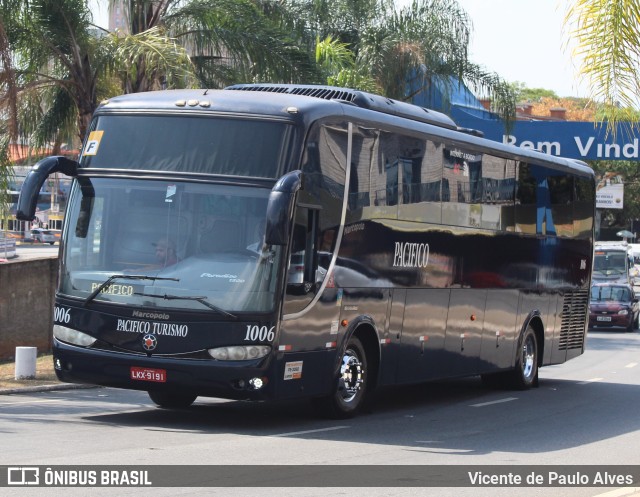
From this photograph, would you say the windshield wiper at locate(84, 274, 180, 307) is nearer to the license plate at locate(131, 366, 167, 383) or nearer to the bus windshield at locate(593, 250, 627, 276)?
the license plate at locate(131, 366, 167, 383)

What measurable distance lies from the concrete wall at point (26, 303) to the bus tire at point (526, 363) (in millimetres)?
9018

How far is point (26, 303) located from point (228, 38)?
6.22m

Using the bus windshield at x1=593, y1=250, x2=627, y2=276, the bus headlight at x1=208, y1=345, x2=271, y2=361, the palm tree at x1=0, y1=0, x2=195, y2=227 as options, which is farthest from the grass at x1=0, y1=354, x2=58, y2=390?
the bus windshield at x1=593, y1=250, x2=627, y2=276

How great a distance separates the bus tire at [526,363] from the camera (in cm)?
1972

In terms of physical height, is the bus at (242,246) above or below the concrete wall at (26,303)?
above

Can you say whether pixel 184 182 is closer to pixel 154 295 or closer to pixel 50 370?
pixel 154 295

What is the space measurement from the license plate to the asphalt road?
21.7 inches

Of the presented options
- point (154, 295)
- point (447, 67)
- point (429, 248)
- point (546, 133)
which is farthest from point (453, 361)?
point (546, 133)

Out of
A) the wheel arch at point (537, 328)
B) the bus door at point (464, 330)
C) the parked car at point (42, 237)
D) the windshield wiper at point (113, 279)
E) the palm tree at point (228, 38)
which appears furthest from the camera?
the parked car at point (42, 237)

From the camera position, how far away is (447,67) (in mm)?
32219

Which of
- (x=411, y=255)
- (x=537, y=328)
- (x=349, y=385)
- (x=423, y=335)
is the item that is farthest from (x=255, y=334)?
(x=537, y=328)

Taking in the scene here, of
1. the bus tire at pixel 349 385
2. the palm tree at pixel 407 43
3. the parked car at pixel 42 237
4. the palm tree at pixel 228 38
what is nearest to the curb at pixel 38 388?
the bus tire at pixel 349 385

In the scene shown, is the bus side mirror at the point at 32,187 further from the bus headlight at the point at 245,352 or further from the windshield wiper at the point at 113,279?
the bus headlight at the point at 245,352
